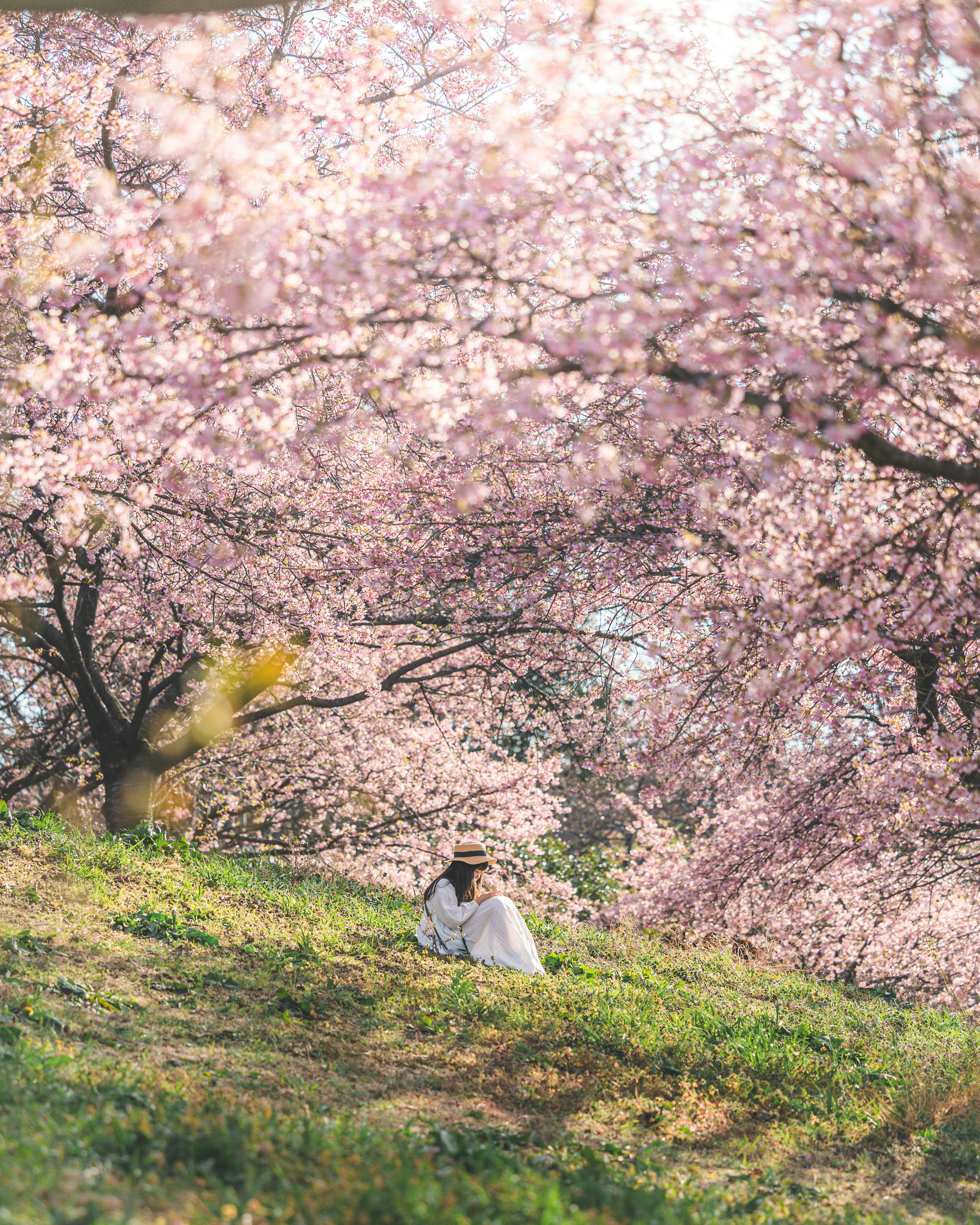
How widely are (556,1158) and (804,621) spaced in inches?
135

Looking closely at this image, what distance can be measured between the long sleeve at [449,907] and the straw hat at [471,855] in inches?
9.8

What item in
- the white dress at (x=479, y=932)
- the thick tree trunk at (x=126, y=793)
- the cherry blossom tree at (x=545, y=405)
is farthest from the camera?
the thick tree trunk at (x=126, y=793)

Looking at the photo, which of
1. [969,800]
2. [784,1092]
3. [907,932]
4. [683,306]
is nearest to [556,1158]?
[784,1092]

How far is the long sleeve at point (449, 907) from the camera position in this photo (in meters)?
9.70

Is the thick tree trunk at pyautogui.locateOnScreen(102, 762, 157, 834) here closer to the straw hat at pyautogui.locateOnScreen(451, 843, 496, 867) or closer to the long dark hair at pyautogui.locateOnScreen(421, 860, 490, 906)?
the long dark hair at pyautogui.locateOnScreen(421, 860, 490, 906)

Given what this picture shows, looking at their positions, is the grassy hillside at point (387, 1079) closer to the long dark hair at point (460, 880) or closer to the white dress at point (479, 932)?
the white dress at point (479, 932)

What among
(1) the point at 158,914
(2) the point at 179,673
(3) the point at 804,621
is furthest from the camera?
(2) the point at 179,673

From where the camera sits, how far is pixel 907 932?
13.8 m

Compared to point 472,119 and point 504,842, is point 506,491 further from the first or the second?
point 504,842

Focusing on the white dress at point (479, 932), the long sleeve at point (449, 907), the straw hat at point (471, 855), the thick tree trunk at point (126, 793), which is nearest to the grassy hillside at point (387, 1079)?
the white dress at point (479, 932)

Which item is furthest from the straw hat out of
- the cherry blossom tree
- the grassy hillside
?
the cherry blossom tree

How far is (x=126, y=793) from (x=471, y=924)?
5055mm

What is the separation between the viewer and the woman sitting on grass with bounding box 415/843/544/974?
9.63 meters

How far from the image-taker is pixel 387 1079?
6.22 m
